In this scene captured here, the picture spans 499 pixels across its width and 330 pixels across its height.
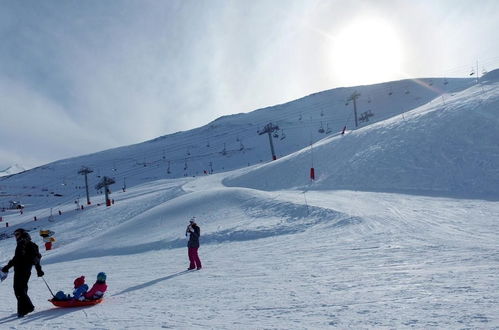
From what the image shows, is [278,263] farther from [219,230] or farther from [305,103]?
[305,103]

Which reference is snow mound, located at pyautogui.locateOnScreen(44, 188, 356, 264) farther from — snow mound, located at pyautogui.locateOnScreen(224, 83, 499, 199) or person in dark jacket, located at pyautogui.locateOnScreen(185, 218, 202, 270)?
snow mound, located at pyautogui.locateOnScreen(224, 83, 499, 199)

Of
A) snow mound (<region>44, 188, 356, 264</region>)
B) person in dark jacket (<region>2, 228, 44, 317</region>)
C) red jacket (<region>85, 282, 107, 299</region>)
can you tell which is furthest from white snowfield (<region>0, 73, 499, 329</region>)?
red jacket (<region>85, 282, 107, 299</region>)

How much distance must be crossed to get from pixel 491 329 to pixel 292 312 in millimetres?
2770

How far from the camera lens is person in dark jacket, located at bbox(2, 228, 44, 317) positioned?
7387 mm

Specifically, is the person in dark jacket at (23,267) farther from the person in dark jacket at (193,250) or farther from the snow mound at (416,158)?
the snow mound at (416,158)

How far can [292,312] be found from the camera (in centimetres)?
599

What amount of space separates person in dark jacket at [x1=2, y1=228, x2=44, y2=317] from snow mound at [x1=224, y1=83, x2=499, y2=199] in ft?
59.5

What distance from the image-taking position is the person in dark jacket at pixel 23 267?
7.39 metres

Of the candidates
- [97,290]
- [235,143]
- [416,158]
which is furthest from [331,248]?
[235,143]

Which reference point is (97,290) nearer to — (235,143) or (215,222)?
(215,222)

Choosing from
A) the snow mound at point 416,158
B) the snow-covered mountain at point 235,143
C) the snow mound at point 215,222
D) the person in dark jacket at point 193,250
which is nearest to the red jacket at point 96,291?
the person in dark jacket at point 193,250

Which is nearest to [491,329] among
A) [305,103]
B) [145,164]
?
[145,164]

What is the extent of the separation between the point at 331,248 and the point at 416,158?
14534 millimetres

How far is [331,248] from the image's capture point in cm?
1146
